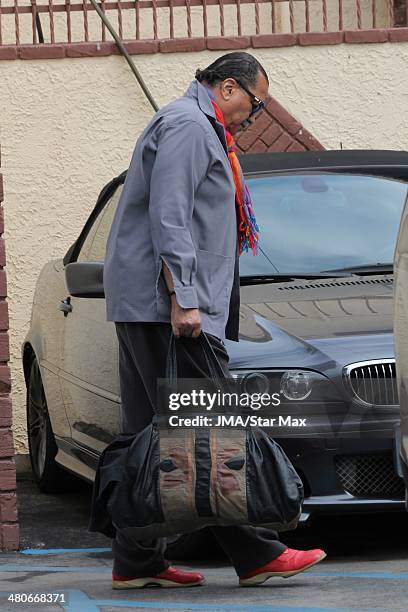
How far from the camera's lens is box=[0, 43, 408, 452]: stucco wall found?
937 centimetres

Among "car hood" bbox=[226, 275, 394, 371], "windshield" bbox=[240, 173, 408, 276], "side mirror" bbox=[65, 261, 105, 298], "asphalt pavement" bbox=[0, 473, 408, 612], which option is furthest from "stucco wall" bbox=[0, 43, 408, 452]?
"car hood" bbox=[226, 275, 394, 371]

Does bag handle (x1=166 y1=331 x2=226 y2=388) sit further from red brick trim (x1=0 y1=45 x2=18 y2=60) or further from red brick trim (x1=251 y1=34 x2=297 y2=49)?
red brick trim (x1=251 y1=34 x2=297 y2=49)

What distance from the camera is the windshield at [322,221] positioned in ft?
21.7

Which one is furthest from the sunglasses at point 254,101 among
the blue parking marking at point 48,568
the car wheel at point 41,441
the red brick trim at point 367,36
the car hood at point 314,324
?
the red brick trim at point 367,36

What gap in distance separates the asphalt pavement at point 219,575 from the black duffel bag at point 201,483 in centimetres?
27

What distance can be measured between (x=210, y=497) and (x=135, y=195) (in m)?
1.04

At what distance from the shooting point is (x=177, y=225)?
193 inches

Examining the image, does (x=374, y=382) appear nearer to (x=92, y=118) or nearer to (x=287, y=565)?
(x=287, y=565)

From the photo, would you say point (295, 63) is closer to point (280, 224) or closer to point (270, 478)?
point (280, 224)

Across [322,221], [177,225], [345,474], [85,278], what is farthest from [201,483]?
[322,221]

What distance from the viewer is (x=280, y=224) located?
22.2 feet

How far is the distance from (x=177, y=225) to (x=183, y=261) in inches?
4.7

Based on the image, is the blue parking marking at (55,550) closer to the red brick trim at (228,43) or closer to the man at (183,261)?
the man at (183,261)

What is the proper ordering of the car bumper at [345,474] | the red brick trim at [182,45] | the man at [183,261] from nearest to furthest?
→ the man at [183,261], the car bumper at [345,474], the red brick trim at [182,45]
